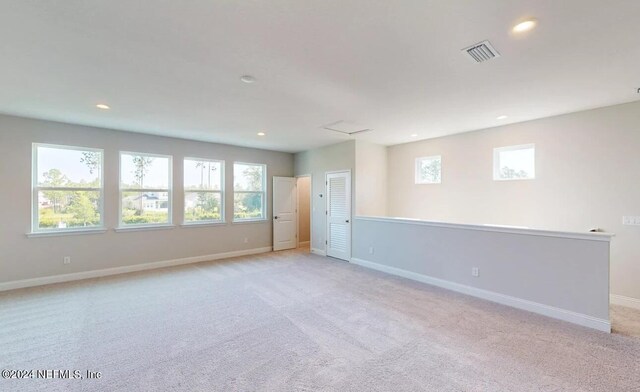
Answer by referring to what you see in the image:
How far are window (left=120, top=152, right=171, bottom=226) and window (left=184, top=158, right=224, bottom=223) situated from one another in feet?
1.26

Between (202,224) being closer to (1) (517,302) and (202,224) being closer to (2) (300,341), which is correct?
(2) (300,341)

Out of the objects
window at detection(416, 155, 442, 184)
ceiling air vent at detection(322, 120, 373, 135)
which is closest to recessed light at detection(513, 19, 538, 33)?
ceiling air vent at detection(322, 120, 373, 135)

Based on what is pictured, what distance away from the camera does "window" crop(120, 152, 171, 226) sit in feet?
17.1

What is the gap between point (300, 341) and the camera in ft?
8.77

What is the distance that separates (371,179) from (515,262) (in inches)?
129

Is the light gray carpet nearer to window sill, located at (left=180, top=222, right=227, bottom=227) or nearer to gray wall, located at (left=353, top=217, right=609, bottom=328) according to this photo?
gray wall, located at (left=353, top=217, right=609, bottom=328)

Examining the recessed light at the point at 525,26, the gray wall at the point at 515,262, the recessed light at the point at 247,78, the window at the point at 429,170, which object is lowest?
the gray wall at the point at 515,262

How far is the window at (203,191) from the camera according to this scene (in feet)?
19.6

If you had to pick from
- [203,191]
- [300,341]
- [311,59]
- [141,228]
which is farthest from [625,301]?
[141,228]

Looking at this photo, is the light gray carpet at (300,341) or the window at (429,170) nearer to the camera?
the light gray carpet at (300,341)

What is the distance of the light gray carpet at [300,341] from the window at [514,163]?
229 centimetres

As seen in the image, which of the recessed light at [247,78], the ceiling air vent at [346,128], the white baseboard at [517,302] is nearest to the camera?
the recessed light at [247,78]

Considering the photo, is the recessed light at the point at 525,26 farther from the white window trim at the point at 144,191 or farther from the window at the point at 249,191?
the white window trim at the point at 144,191

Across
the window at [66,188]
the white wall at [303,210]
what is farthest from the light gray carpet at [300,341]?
the white wall at [303,210]
